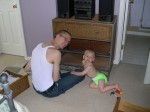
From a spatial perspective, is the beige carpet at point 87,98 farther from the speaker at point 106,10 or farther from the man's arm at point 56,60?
the speaker at point 106,10

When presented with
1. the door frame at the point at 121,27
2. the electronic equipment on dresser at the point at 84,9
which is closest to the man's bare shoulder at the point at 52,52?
the electronic equipment on dresser at the point at 84,9

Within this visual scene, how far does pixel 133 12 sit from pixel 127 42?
803mm

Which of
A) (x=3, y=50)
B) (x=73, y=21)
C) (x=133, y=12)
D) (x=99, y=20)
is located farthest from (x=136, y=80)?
(x=3, y=50)

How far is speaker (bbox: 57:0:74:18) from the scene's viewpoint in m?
2.51

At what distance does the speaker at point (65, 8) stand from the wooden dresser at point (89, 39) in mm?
69

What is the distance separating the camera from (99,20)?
2465mm

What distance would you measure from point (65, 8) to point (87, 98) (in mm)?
1190

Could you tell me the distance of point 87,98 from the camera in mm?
2324

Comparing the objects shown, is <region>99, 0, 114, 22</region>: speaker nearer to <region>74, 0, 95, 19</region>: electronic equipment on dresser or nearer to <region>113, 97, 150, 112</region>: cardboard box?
<region>74, 0, 95, 19</region>: electronic equipment on dresser

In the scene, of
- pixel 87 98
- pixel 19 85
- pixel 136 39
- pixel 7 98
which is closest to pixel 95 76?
pixel 87 98

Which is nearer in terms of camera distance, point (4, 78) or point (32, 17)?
point (4, 78)

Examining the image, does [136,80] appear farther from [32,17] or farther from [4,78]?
[4,78]

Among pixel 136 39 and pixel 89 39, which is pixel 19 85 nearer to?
pixel 89 39

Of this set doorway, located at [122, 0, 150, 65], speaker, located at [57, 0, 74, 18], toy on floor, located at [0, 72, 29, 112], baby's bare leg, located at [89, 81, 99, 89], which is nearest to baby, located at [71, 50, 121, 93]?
baby's bare leg, located at [89, 81, 99, 89]
